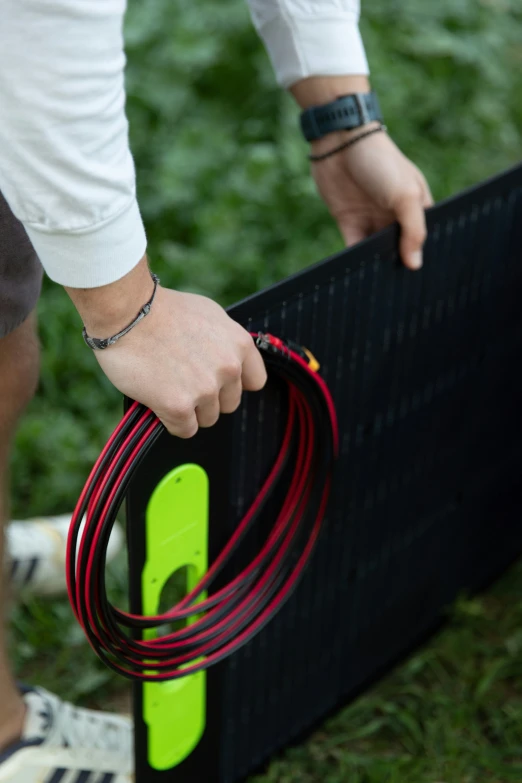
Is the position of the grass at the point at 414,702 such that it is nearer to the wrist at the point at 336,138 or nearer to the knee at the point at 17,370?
the knee at the point at 17,370

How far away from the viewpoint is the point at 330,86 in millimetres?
1417

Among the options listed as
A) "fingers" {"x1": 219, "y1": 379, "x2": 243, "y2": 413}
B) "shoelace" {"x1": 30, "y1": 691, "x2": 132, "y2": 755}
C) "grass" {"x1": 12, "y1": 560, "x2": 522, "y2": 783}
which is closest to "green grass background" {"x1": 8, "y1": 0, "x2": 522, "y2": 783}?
"grass" {"x1": 12, "y1": 560, "x2": 522, "y2": 783}

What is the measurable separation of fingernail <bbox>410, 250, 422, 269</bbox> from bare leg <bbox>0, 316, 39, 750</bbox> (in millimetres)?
585

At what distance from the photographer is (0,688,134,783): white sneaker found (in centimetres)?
139

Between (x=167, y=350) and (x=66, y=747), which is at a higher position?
(x=167, y=350)

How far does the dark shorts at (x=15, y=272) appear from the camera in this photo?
3.49ft

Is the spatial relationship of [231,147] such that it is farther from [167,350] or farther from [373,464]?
[167,350]

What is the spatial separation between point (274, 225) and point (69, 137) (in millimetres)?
2069

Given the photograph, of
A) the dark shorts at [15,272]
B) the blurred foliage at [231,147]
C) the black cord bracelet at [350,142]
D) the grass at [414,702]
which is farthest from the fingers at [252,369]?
the blurred foliage at [231,147]

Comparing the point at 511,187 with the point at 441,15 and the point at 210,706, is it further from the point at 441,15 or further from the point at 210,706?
the point at 441,15

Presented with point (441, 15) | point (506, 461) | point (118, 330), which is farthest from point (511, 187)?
point (441, 15)

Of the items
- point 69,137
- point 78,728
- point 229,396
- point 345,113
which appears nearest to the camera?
point 69,137

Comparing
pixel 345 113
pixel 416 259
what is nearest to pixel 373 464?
pixel 416 259

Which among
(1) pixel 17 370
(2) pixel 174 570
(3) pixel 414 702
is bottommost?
(3) pixel 414 702
